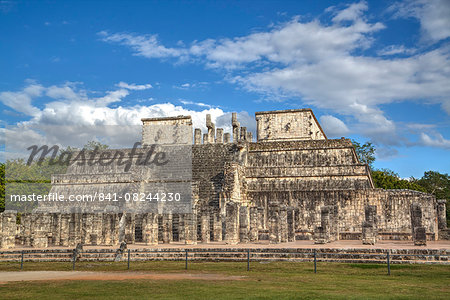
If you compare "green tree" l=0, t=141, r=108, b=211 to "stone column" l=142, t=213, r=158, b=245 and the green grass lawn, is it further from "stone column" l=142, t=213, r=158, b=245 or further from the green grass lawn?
the green grass lawn

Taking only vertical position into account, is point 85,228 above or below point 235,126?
below

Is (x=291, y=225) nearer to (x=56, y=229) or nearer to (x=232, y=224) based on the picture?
(x=232, y=224)

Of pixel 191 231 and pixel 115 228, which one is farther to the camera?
pixel 115 228

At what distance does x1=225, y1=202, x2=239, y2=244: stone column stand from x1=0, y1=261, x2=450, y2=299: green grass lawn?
26.3ft

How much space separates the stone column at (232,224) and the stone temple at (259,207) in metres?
0.05

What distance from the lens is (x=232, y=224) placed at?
79.2 feet

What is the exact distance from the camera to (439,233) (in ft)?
85.7

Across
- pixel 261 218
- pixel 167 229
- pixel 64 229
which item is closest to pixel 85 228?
pixel 64 229

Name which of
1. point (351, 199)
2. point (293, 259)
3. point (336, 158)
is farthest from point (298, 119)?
point (293, 259)

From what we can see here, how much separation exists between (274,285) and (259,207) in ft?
50.6

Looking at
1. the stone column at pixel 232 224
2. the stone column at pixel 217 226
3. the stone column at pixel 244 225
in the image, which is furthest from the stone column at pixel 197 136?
the stone column at pixel 244 225

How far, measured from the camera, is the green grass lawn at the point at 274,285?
10016mm

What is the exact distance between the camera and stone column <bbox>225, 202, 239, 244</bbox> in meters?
23.8

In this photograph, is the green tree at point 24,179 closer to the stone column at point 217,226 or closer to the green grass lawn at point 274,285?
the stone column at point 217,226
